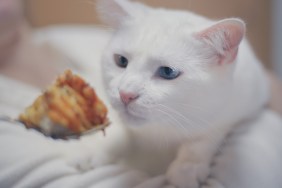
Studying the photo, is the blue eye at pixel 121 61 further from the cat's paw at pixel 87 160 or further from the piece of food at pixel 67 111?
the cat's paw at pixel 87 160

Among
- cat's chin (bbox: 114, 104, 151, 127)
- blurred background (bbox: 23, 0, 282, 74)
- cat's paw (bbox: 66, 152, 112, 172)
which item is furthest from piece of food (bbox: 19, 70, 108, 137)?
blurred background (bbox: 23, 0, 282, 74)

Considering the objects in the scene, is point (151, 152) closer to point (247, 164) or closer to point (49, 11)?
point (247, 164)

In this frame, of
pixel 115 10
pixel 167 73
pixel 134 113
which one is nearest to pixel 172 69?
pixel 167 73

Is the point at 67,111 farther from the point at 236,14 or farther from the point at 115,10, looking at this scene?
the point at 236,14

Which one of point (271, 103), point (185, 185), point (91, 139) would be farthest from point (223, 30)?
point (271, 103)

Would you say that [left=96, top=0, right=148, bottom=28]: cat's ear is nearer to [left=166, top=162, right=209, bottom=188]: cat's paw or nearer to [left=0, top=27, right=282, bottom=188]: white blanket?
[left=0, top=27, right=282, bottom=188]: white blanket
